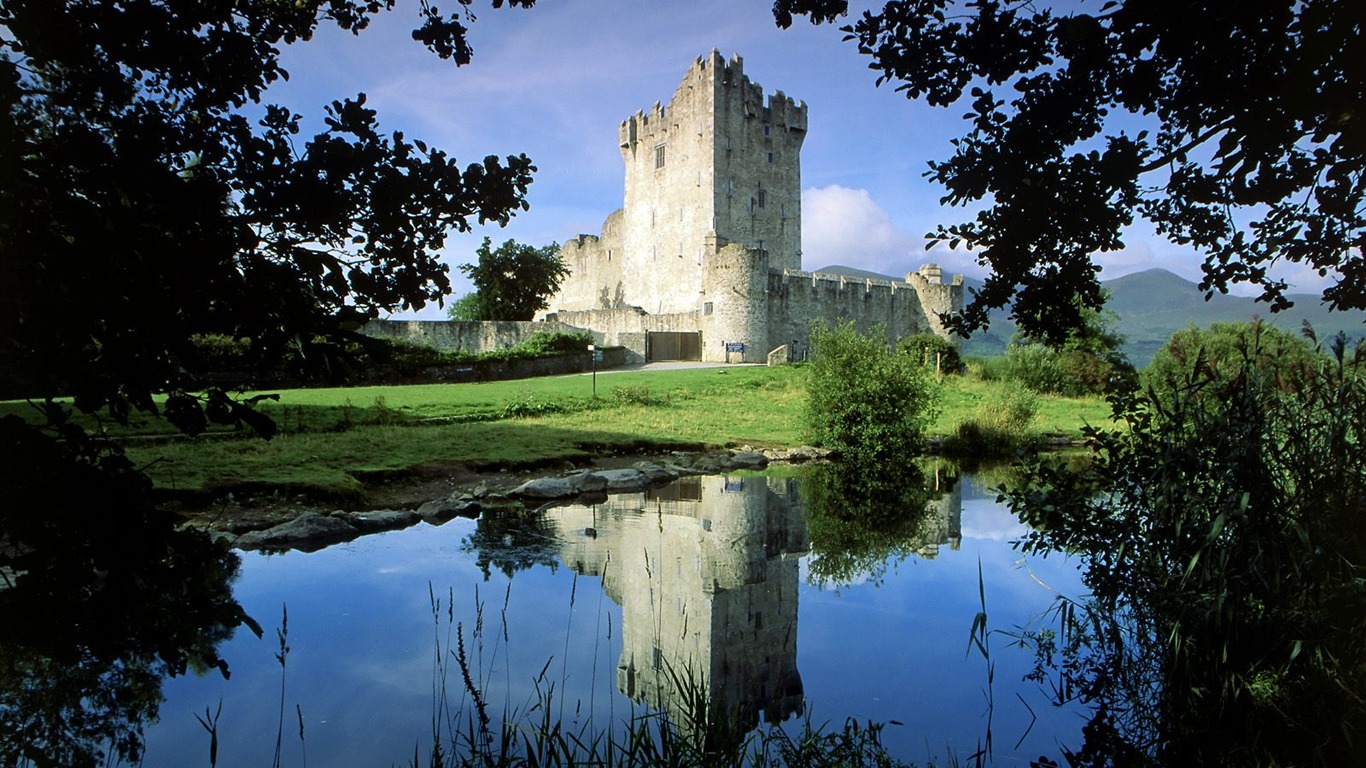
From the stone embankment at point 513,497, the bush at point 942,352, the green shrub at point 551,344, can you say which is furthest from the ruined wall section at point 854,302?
the stone embankment at point 513,497

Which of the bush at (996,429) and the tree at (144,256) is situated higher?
the tree at (144,256)

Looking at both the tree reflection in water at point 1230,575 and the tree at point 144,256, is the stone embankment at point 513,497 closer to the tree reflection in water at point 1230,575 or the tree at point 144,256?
the tree at point 144,256

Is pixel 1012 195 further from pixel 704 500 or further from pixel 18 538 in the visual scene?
pixel 704 500

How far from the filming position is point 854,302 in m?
44.6

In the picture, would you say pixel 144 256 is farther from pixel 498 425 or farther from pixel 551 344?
pixel 551 344

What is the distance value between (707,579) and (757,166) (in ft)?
134

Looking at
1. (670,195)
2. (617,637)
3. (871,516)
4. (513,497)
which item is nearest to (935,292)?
(670,195)

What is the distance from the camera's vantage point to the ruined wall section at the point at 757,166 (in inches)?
1793

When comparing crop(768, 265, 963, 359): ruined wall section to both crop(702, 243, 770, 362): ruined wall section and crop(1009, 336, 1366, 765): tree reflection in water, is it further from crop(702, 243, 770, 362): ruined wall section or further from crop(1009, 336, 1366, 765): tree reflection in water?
crop(1009, 336, 1366, 765): tree reflection in water

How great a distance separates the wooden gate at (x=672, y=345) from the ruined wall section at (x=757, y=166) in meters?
7.55

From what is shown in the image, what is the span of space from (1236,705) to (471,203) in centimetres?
521

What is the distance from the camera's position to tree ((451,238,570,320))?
4697 cm

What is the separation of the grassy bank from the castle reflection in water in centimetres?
321

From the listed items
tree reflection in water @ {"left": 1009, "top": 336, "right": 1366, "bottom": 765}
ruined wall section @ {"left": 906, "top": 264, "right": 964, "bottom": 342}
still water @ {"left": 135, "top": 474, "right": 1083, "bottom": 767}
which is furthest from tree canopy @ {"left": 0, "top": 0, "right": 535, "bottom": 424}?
ruined wall section @ {"left": 906, "top": 264, "right": 964, "bottom": 342}
